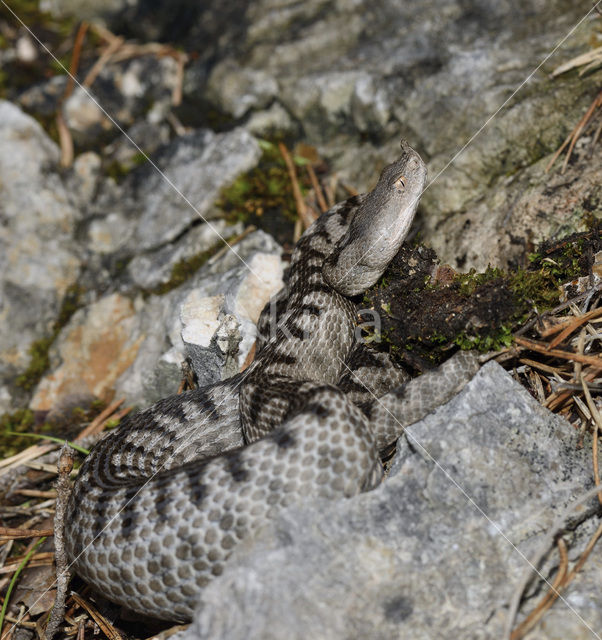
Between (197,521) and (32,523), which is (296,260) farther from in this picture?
(32,523)

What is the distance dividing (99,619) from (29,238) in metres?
4.35

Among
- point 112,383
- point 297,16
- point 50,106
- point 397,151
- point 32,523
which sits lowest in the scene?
point 32,523

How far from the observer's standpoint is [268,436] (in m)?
3.57

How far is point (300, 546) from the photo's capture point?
3.18m

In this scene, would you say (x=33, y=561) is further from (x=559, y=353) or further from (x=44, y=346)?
(x=559, y=353)

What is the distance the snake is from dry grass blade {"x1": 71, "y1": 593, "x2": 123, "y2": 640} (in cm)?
36

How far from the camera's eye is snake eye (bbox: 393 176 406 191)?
15.7 ft

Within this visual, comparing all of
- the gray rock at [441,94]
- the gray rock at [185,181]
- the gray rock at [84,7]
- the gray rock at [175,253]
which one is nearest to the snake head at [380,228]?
the gray rock at [441,94]

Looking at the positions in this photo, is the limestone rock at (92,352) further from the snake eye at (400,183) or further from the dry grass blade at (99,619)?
the snake eye at (400,183)

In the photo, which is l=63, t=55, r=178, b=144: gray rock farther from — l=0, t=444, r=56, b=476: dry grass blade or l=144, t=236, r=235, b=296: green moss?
l=0, t=444, r=56, b=476: dry grass blade

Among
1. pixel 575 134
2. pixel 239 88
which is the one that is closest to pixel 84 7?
pixel 239 88

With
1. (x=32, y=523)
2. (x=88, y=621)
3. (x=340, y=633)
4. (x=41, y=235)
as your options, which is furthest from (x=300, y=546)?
(x=41, y=235)

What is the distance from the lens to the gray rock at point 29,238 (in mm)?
6348

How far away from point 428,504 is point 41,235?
541cm
